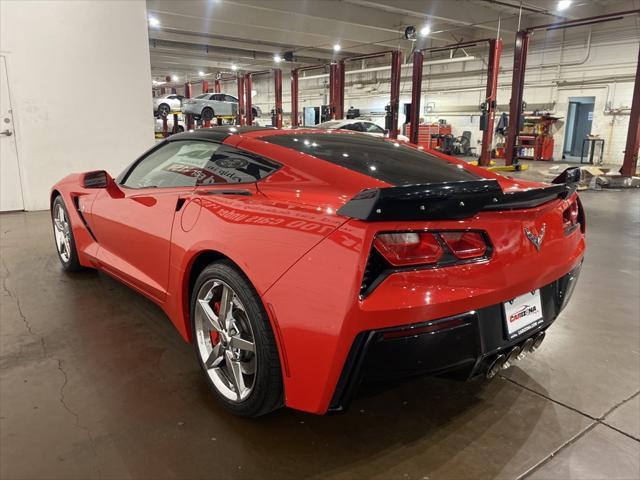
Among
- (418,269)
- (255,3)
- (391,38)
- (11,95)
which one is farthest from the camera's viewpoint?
(391,38)

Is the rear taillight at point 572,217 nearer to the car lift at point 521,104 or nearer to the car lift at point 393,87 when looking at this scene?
the car lift at point 521,104

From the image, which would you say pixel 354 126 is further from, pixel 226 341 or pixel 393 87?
pixel 226 341

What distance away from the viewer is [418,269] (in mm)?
1376

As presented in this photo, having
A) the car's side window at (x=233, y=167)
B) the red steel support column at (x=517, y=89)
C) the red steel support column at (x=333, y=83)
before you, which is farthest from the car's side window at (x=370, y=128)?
the car's side window at (x=233, y=167)

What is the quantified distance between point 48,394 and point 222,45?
19.6 m

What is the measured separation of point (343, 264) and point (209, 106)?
771 inches

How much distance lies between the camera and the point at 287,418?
1.85 m

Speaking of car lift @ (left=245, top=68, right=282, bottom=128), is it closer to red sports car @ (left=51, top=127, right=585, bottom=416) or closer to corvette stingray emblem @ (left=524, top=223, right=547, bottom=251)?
red sports car @ (left=51, top=127, right=585, bottom=416)

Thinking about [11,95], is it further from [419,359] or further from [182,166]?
[419,359]

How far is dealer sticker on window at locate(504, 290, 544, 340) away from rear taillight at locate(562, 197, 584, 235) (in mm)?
343

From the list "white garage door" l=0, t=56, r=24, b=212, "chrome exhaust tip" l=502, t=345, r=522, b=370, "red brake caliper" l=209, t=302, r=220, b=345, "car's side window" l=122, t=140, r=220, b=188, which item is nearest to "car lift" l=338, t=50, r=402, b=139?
"white garage door" l=0, t=56, r=24, b=212

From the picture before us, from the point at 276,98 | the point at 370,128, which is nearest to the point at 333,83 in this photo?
the point at 370,128

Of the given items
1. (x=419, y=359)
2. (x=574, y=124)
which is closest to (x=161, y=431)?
(x=419, y=359)

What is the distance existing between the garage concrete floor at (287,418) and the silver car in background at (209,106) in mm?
17673
